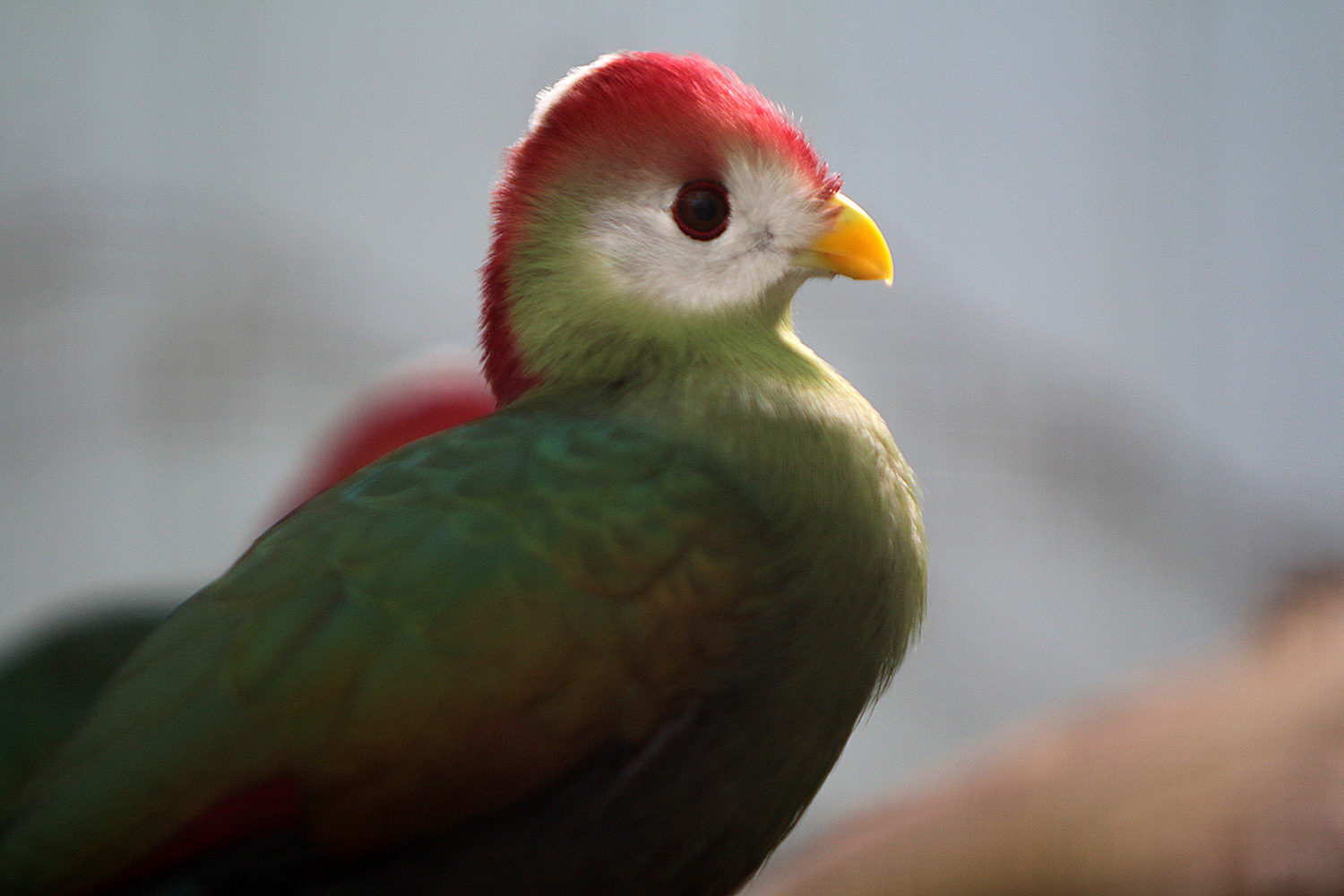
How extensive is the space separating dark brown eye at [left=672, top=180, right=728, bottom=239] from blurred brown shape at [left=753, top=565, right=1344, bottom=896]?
1.14 m

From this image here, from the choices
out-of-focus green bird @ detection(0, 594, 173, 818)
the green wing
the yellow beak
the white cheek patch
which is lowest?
out-of-focus green bird @ detection(0, 594, 173, 818)

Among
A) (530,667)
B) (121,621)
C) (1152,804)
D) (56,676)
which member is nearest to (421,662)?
(530,667)

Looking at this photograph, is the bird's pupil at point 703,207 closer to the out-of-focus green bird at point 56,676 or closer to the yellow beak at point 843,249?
the yellow beak at point 843,249

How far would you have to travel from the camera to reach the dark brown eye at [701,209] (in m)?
0.70

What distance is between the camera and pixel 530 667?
0.52 metres

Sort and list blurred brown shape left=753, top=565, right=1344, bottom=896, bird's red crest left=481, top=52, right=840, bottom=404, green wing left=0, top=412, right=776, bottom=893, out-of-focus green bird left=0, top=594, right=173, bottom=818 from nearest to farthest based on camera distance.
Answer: green wing left=0, top=412, right=776, bottom=893 < bird's red crest left=481, top=52, right=840, bottom=404 < out-of-focus green bird left=0, top=594, right=173, bottom=818 < blurred brown shape left=753, top=565, right=1344, bottom=896

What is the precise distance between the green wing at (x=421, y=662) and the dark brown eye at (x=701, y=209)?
0.65ft

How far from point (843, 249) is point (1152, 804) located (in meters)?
1.10

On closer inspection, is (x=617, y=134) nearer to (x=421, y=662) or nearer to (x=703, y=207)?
(x=703, y=207)

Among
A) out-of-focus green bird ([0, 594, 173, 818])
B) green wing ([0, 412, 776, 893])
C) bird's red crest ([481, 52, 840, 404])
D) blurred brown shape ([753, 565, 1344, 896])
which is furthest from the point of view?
blurred brown shape ([753, 565, 1344, 896])

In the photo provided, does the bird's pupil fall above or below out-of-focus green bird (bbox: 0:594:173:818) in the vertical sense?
above

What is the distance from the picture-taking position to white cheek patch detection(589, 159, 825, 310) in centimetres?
69

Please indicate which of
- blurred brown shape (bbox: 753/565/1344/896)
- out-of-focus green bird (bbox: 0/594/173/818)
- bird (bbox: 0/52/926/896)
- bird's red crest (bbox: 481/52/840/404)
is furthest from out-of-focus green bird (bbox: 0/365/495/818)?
blurred brown shape (bbox: 753/565/1344/896)

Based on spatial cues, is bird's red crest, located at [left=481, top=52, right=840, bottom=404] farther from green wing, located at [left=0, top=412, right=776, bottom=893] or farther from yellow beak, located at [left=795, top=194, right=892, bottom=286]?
green wing, located at [left=0, top=412, right=776, bottom=893]
